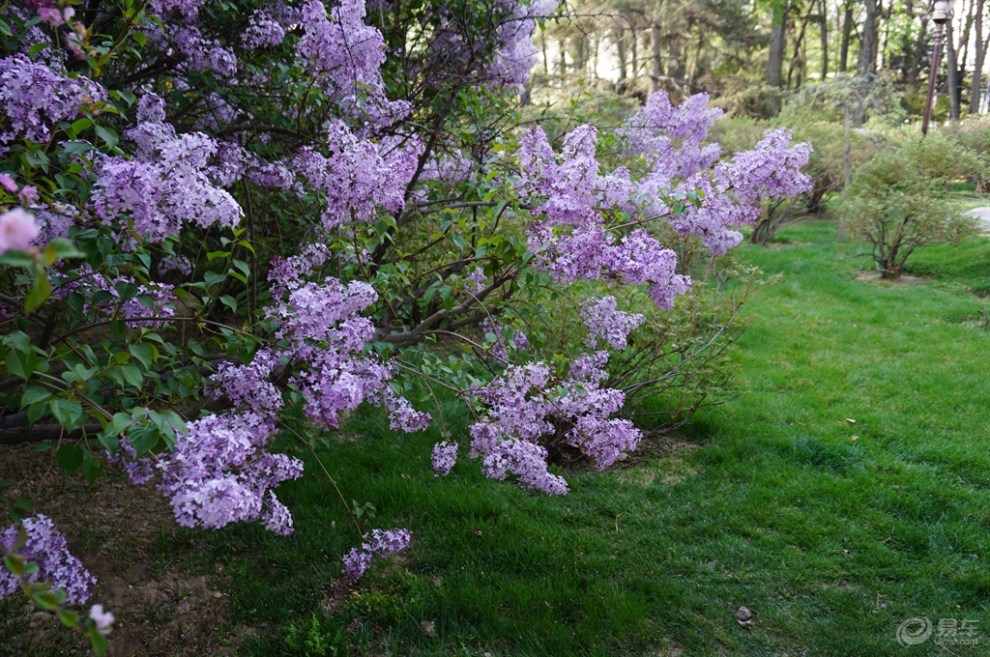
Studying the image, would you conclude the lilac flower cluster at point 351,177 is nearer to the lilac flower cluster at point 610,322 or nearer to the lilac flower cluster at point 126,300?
the lilac flower cluster at point 126,300

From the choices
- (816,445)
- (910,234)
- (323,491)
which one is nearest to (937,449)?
(816,445)

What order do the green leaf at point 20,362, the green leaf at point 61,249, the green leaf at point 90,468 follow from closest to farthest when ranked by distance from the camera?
the green leaf at point 61,249 → the green leaf at point 20,362 → the green leaf at point 90,468

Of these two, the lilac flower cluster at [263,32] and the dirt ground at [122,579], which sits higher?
the lilac flower cluster at [263,32]

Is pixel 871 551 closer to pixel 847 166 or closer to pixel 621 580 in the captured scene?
pixel 621 580

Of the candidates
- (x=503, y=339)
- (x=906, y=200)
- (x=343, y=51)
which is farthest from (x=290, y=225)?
(x=906, y=200)

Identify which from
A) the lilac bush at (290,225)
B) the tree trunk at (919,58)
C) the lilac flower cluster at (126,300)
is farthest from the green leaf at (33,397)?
the tree trunk at (919,58)

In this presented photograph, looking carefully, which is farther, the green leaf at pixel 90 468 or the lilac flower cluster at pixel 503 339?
the lilac flower cluster at pixel 503 339

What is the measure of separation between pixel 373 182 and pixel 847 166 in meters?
12.0

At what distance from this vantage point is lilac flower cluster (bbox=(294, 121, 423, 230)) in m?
2.46

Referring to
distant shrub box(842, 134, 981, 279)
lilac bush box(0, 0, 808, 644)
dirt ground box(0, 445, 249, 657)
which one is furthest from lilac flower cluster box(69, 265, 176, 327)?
distant shrub box(842, 134, 981, 279)

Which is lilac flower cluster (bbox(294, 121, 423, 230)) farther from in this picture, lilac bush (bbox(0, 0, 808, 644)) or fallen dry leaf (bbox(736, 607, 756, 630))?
fallen dry leaf (bbox(736, 607, 756, 630))
